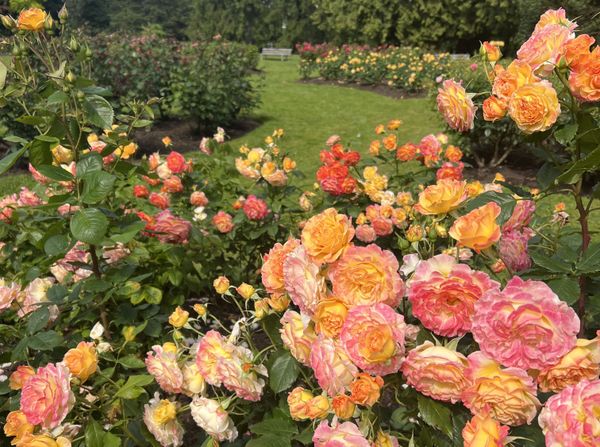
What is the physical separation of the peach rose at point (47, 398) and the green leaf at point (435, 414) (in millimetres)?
627

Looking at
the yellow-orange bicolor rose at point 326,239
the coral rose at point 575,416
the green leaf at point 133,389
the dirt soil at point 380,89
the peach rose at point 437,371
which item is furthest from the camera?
the dirt soil at point 380,89

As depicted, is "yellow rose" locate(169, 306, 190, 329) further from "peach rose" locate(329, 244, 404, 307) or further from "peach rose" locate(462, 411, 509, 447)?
"peach rose" locate(462, 411, 509, 447)

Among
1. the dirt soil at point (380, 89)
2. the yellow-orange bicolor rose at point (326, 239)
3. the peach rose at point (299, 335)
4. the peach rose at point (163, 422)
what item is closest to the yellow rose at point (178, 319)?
the peach rose at point (163, 422)

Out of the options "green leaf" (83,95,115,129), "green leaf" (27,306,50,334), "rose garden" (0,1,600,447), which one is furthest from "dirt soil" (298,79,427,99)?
"green leaf" (27,306,50,334)

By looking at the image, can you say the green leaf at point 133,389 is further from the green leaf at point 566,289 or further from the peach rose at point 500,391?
the green leaf at point 566,289

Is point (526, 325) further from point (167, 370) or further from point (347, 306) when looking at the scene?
point (167, 370)

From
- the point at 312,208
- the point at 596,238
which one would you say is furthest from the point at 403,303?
the point at 596,238

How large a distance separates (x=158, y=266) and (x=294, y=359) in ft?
4.07

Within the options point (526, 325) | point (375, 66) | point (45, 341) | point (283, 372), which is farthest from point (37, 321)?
point (375, 66)

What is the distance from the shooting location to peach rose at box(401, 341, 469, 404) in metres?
0.70

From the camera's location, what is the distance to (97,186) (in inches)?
51.1

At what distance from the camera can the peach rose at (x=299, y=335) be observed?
0.86m

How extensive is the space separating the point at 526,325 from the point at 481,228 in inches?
6.9

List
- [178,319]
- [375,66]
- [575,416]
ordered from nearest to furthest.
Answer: [575,416], [178,319], [375,66]
